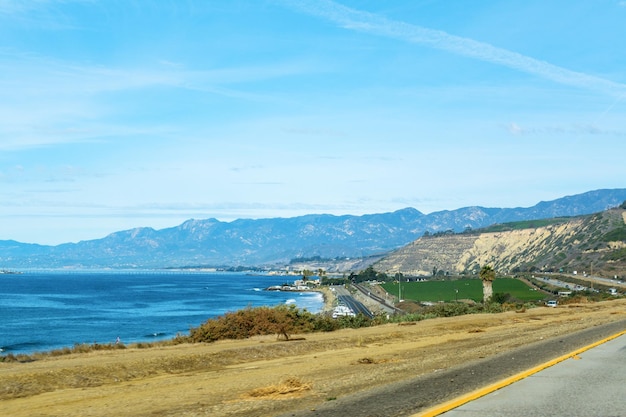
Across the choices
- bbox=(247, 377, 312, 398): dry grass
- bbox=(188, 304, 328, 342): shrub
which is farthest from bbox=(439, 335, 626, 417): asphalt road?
bbox=(188, 304, 328, 342): shrub

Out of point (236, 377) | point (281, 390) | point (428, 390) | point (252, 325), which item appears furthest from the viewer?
point (252, 325)

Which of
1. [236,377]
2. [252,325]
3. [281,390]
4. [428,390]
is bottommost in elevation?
[252,325]

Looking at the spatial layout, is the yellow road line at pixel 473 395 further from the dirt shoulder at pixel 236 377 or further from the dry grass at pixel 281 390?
the dry grass at pixel 281 390

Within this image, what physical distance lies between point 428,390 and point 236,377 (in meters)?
7.32

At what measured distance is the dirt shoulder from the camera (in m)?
13.9

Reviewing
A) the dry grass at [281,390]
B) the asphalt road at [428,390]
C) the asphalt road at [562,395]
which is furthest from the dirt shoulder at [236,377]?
the asphalt road at [562,395]

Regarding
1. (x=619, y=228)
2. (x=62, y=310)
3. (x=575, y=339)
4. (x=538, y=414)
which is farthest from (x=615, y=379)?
(x=619, y=228)

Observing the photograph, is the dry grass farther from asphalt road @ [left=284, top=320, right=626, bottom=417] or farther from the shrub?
the shrub

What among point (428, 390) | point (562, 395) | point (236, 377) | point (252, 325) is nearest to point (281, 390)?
point (428, 390)

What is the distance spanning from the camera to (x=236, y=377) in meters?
19.0

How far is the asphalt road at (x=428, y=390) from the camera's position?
Answer: 11.3 metres

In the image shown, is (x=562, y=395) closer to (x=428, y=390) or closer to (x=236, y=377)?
(x=428, y=390)

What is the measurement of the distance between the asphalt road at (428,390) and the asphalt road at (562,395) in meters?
0.36

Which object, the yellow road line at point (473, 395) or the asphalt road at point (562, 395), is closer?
Result: the asphalt road at point (562, 395)
